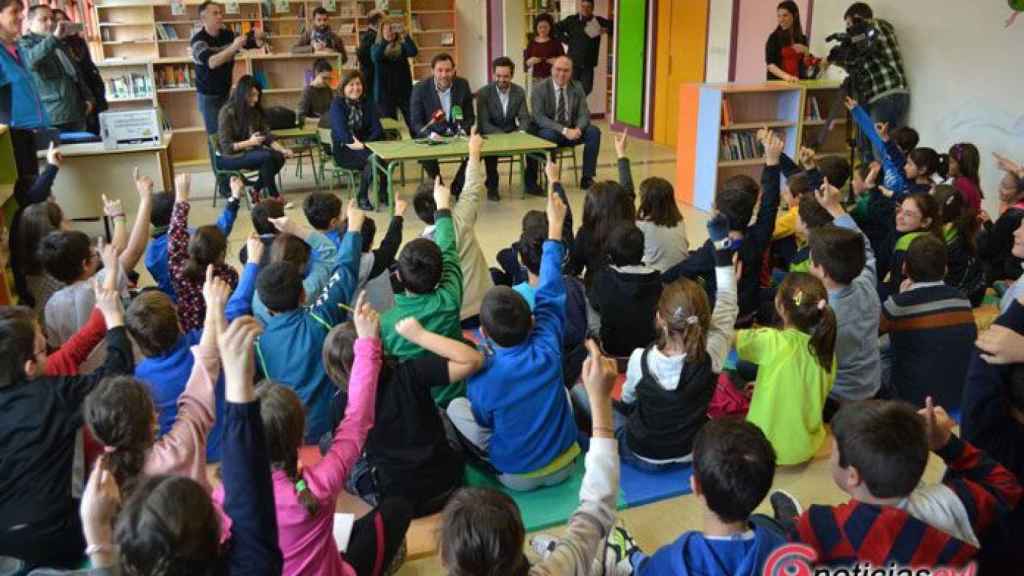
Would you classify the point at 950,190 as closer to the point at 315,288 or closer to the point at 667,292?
the point at 667,292

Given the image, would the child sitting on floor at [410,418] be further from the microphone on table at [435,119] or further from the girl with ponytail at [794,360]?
the microphone on table at [435,119]

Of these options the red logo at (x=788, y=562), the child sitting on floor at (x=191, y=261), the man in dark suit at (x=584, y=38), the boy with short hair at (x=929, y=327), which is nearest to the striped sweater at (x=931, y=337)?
the boy with short hair at (x=929, y=327)

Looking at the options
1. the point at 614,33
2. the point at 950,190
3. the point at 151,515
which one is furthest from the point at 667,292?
the point at 614,33

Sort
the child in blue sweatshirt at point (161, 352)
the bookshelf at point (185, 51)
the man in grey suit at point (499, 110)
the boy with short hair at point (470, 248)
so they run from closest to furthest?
the child in blue sweatshirt at point (161, 352) < the boy with short hair at point (470, 248) < the man in grey suit at point (499, 110) < the bookshelf at point (185, 51)

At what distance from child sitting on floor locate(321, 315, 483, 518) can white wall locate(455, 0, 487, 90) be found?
441 inches

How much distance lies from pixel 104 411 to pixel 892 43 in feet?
22.6

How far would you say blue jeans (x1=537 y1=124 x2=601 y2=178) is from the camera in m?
7.61

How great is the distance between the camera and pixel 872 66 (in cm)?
700

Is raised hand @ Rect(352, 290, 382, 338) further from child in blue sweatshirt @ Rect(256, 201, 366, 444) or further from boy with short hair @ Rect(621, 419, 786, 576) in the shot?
boy with short hair @ Rect(621, 419, 786, 576)

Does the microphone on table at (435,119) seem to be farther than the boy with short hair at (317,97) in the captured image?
No

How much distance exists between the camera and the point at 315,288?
11.9 ft

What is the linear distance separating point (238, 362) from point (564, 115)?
6517 millimetres

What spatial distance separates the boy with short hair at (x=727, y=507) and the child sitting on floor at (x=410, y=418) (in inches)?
39.0

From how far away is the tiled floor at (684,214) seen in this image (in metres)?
2.75
